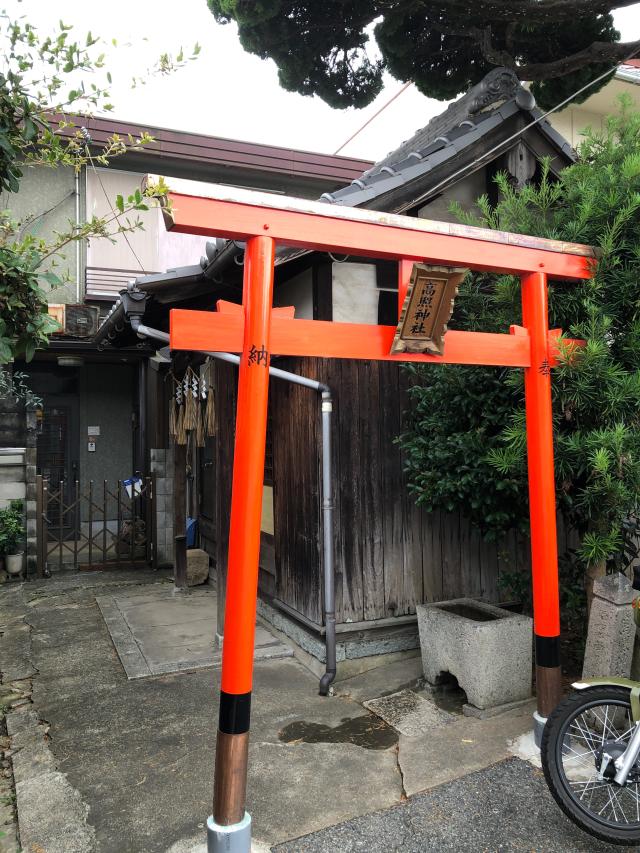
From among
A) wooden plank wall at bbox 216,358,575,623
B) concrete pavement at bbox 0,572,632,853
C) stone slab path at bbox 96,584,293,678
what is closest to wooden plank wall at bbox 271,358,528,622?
wooden plank wall at bbox 216,358,575,623

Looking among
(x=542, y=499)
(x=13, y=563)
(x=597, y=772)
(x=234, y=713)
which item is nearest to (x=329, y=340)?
(x=542, y=499)

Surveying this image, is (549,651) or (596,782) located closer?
(596,782)

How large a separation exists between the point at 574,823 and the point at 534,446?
2.35 m

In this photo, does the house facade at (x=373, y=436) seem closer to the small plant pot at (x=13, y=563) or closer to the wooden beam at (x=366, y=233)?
the wooden beam at (x=366, y=233)

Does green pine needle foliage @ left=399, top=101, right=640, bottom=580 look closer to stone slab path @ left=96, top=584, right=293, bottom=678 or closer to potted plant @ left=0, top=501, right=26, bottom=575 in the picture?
stone slab path @ left=96, top=584, right=293, bottom=678

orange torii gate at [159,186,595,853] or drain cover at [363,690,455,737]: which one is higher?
orange torii gate at [159,186,595,853]

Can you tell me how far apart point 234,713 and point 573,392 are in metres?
3.25

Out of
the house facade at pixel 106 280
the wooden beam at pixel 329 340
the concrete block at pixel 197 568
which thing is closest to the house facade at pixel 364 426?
the wooden beam at pixel 329 340

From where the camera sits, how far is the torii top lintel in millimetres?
3420

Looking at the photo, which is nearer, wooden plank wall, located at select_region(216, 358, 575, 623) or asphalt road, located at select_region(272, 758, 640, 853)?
asphalt road, located at select_region(272, 758, 640, 853)

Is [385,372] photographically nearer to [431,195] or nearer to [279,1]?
[431,195]

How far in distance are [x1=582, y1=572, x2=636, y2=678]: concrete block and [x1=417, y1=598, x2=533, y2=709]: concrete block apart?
2.09 ft

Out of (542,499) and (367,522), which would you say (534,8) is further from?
(367,522)

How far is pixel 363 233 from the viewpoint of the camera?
388 cm
